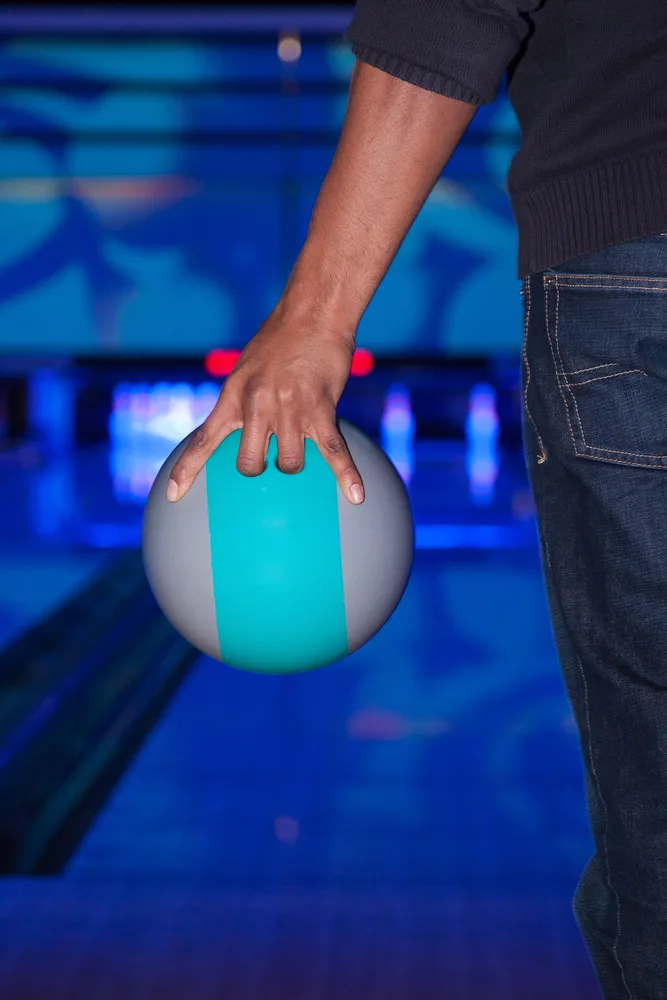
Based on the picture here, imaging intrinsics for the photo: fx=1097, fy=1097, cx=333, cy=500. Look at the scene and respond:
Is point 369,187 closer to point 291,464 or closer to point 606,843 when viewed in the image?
point 291,464

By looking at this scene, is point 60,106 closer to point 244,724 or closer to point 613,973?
point 244,724

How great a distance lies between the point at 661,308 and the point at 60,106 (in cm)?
629

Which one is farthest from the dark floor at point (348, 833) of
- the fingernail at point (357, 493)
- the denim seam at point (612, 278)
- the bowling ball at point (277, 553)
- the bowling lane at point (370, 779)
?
the denim seam at point (612, 278)

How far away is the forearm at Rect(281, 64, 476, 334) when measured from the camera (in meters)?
0.86

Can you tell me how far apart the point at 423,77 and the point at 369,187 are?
3.6 inches

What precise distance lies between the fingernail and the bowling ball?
3 centimetres

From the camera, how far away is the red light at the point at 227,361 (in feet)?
20.6

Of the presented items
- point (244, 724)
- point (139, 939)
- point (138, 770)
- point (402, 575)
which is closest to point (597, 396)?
point (402, 575)

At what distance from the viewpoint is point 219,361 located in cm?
638

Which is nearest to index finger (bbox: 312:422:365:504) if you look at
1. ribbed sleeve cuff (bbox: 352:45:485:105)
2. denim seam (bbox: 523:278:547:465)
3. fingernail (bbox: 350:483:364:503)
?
fingernail (bbox: 350:483:364:503)

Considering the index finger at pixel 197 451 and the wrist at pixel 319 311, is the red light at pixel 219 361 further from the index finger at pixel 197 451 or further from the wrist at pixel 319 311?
the wrist at pixel 319 311

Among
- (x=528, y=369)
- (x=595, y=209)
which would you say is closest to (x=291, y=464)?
(x=528, y=369)

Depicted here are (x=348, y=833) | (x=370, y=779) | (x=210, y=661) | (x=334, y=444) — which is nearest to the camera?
(x=334, y=444)

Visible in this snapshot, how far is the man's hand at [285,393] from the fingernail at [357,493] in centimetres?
6
